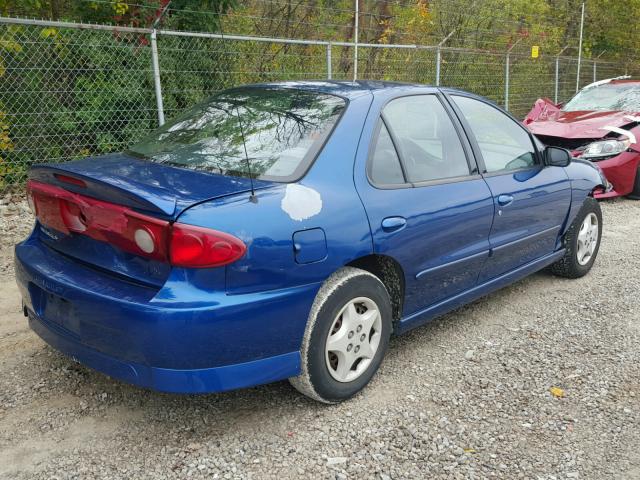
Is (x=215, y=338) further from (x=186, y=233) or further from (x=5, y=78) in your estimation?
(x=5, y=78)

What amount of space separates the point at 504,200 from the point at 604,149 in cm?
483

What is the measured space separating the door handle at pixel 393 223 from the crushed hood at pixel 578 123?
18.8ft

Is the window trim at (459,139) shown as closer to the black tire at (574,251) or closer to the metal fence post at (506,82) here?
the black tire at (574,251)

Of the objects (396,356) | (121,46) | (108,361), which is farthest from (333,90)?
(121,46)

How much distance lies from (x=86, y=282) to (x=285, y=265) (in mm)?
883

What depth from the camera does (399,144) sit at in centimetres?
338

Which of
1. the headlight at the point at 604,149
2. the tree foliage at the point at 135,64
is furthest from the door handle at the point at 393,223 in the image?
the headlight at the point at 604,149

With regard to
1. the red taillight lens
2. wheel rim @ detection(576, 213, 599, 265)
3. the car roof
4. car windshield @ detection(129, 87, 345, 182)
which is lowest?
wheel rim @ detection(576, 213, 599, 265)

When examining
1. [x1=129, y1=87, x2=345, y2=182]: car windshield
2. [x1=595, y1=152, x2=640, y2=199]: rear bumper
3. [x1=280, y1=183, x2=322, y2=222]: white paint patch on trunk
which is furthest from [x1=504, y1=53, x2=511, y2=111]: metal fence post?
[x1=280, y1=183, x2=322, y2=222]: white paint patch on trunk

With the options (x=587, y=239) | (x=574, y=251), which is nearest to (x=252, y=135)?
(x=574, y=251)

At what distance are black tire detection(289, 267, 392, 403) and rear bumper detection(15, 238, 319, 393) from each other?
0.06 metres

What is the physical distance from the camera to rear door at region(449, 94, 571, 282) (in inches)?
154

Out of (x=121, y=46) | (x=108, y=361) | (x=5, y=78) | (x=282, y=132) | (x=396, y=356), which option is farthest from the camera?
(x=121, y=46)

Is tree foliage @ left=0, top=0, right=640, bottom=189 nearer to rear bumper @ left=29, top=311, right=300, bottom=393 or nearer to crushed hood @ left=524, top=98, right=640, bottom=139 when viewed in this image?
crushed hood @ left=524, top=98, right=640, bottom=139
